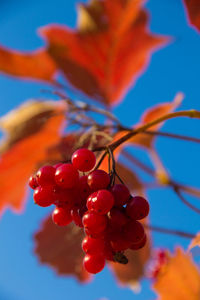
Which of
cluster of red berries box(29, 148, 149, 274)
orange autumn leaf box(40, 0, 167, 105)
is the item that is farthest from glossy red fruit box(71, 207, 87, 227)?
orange autumn leaf box(40, 0, 167, 105)

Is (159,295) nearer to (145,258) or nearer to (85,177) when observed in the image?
(145,258)

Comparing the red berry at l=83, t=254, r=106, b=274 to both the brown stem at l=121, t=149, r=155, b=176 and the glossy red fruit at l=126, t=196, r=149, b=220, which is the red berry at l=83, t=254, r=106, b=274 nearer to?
the glossy red fruit at l=126, t=196, r=149, b=220

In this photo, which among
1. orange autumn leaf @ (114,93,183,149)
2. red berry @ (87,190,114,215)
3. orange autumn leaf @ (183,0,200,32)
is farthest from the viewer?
orange autumn leaf @ (114,93,183,149)

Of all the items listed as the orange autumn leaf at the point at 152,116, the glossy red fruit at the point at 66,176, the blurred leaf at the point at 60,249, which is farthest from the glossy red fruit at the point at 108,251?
the blurred leaf at the point at 60,249

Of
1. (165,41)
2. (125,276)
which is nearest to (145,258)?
(125,276)

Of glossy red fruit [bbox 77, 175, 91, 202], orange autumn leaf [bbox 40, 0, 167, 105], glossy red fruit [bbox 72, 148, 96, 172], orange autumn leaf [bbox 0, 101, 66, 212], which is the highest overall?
orange autumn leaf [bbox 40, 0, 167, 105]

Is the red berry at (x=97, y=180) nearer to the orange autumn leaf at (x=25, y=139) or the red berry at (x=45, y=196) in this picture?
the red berry at (x=45, y=196)
